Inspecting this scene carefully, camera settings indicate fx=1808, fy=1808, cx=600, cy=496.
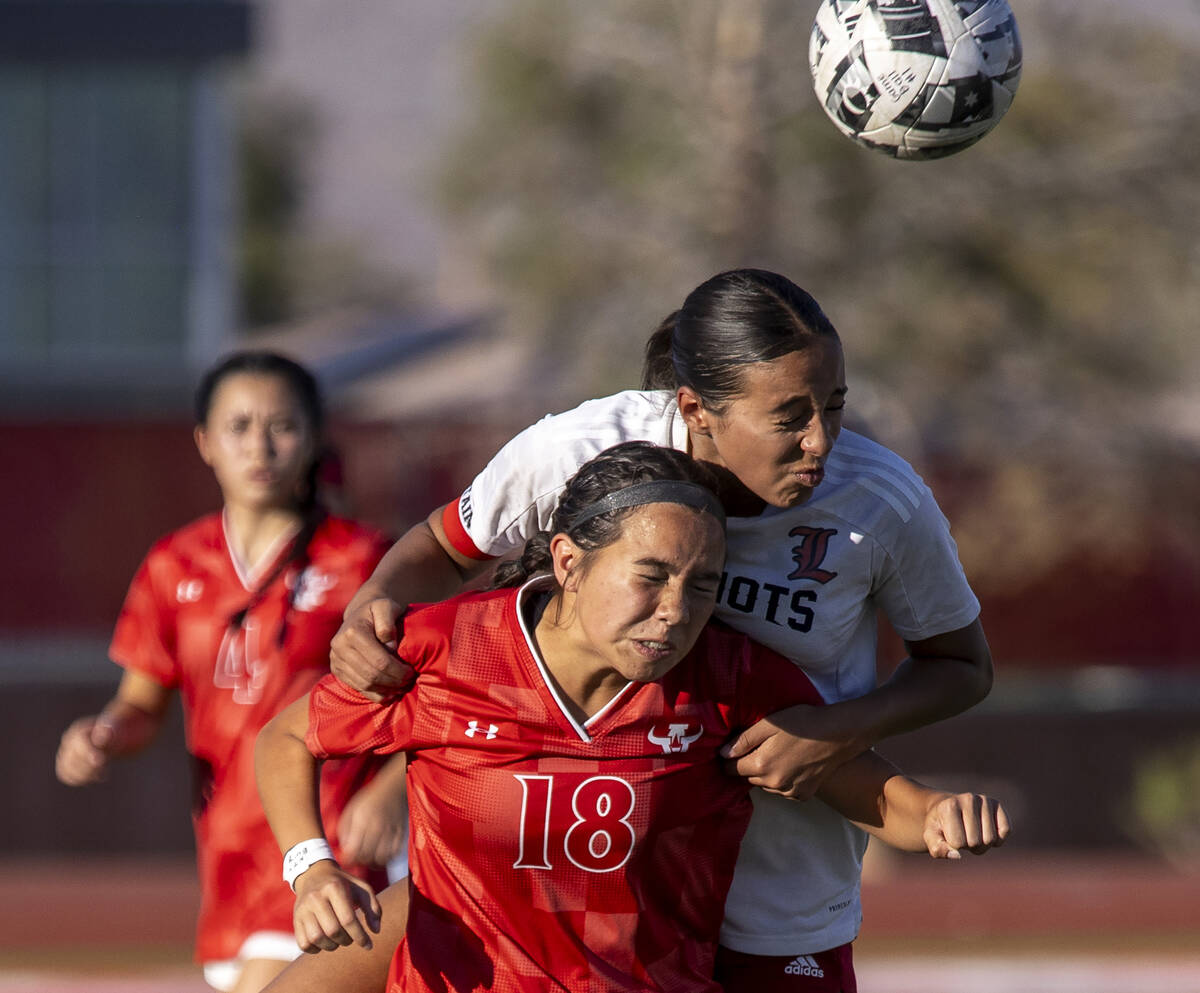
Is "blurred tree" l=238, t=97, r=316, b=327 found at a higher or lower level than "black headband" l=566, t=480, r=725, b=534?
lower

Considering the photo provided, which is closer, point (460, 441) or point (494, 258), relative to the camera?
point (460, 441)

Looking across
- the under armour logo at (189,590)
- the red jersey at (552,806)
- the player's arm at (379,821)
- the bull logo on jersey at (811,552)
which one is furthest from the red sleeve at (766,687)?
the under armour logo at (189,590)

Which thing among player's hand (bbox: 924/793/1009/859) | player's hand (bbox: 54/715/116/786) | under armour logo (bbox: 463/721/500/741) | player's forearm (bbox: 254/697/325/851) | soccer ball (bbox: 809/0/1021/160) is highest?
soccer ball (bbox: 809/0/1021/160)

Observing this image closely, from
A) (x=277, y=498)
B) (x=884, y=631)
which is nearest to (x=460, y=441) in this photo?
(x=884, y=631)

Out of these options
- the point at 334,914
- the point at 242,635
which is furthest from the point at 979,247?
the point at 334,914

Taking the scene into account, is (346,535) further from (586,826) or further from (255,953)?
(586,826)

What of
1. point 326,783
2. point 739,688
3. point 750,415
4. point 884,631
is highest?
point 750,415

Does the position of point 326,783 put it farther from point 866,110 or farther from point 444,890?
point 866,110

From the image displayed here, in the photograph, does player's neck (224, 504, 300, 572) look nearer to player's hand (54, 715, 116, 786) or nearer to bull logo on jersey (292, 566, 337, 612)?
bull logo on jersey (292, 566, 337, 612)

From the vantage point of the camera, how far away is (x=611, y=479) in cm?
288

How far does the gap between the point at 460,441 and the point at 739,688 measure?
10.1 metres

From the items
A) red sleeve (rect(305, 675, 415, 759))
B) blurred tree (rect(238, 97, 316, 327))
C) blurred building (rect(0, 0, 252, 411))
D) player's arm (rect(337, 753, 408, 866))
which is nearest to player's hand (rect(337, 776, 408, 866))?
player's arm (rect(337, 753, 408, 866))

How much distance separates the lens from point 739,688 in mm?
2980

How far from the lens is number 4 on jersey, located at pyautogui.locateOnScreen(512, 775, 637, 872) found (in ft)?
9.36
